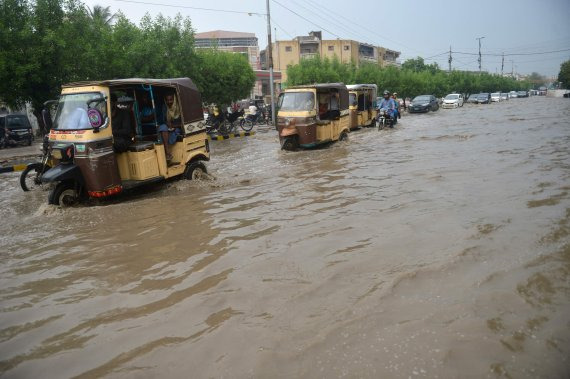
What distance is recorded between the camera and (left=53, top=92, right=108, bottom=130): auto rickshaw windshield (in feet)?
23.4

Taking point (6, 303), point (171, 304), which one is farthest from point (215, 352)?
point (6, 303)

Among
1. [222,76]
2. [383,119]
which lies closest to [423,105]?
[383,119]

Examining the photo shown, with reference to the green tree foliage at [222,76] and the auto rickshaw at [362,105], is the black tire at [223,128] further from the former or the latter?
the auto rickshaw at [362,105]

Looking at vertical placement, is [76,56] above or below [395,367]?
above

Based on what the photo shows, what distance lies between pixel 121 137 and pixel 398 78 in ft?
140

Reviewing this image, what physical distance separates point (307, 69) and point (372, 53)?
45854mm

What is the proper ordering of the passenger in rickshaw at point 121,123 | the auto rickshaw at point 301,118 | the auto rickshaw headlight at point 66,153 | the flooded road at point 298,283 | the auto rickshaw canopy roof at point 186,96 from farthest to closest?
the auto rickshaw at point 301,118 < the auto rickshaw canopy roof at point 186,96 < the passenger in rickshaw at point 121,123 < the auto rickshaw headlight at point 66,153 < the flooded road at point 298,283

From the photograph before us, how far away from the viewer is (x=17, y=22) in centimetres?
1518

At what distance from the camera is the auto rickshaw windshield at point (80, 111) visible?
23.4 feet

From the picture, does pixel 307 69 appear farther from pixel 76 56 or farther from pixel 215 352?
pixel 215 352

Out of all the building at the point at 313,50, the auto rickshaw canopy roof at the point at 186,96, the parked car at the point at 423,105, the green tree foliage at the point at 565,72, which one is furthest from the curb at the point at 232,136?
the green tree foliage at the point at 565,72

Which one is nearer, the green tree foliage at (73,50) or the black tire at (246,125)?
the green tree foliage at (73,50)

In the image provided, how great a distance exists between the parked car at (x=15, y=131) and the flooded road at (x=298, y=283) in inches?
578

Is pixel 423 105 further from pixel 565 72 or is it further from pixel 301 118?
pixel 565 72
